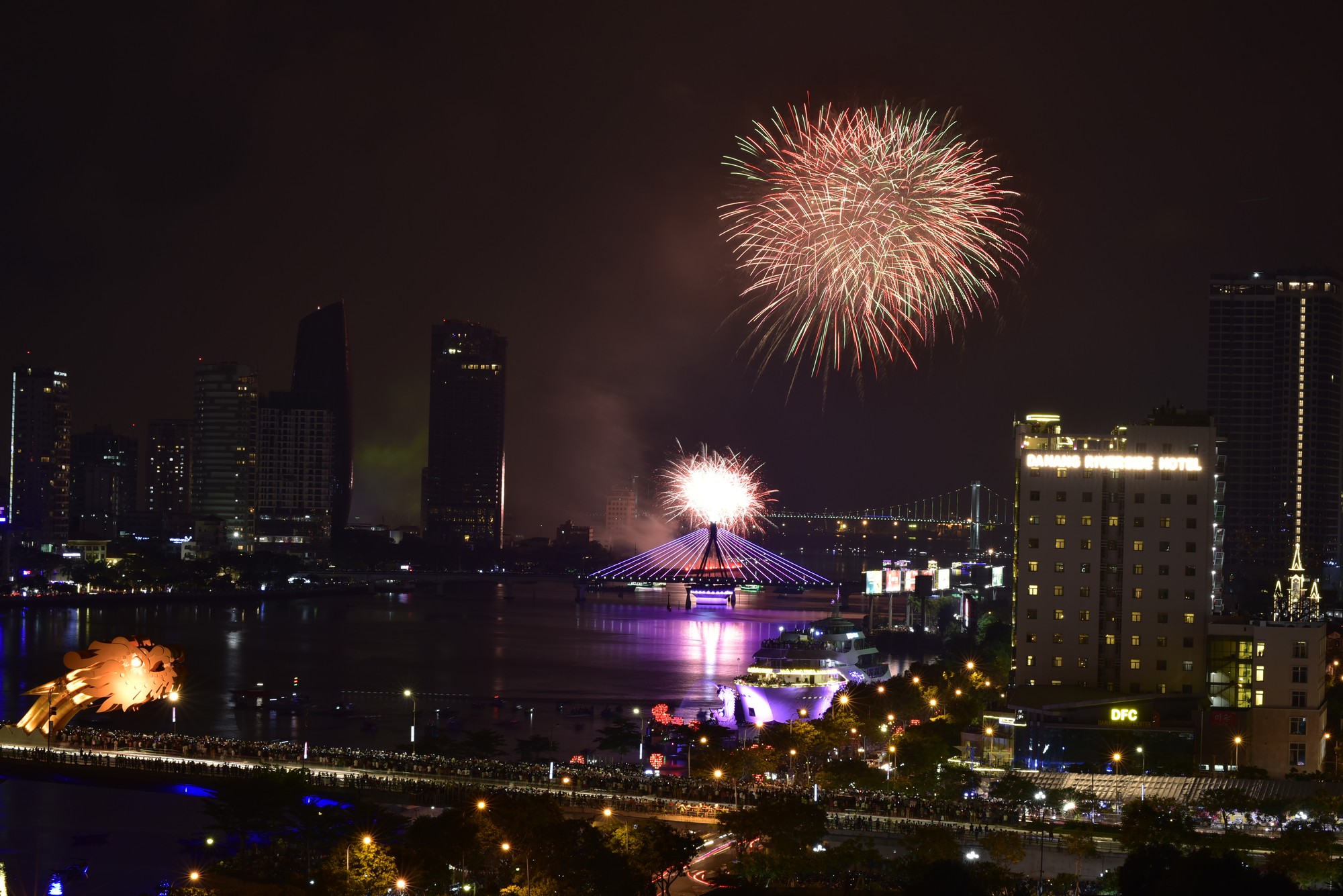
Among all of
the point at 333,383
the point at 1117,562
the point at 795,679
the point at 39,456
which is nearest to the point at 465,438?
the point at 333,383

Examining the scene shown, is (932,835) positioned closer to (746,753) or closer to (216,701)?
(746,753)

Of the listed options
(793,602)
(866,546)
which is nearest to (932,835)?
(793,602)

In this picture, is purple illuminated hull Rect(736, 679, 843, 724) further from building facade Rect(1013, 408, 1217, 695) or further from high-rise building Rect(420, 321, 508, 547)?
high-rise building Rect(420, 321, 508, 547)

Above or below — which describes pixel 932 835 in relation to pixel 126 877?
above

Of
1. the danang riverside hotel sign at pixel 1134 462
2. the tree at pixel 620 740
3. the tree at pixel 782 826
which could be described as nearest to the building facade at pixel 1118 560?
the danang riverside hotel sign at pixel 1134 462

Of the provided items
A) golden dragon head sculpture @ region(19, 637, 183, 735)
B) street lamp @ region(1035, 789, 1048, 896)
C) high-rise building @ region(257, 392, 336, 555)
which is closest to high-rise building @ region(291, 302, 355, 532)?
high-rise building @ region(257, 392, 336, 555)

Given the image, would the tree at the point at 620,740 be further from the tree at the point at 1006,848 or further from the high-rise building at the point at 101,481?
the high-rise building at the point at 101,481
